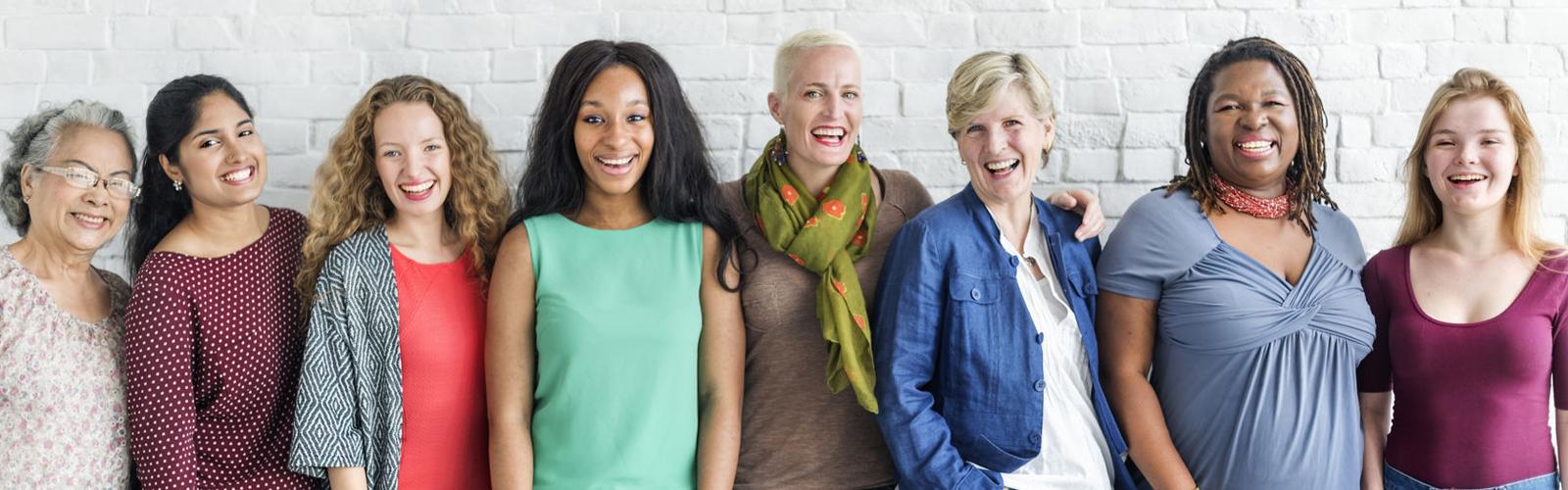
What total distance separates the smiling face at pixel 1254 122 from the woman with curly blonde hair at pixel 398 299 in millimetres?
1491

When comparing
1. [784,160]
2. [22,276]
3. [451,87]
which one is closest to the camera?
[22,276]

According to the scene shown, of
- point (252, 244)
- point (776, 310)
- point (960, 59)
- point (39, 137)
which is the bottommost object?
point (776, 310)

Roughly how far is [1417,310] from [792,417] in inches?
48.5

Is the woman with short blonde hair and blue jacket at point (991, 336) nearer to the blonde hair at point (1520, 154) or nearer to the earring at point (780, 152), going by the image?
the earring at point (780, 152)

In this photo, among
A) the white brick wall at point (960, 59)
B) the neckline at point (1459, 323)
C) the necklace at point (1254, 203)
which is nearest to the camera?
the neckline at point (1459, 323)

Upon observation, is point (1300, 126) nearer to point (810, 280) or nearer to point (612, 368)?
point (810, 280)

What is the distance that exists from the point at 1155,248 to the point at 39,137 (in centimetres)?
218

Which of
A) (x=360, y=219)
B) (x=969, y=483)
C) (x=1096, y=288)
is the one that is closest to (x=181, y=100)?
(x=360, y=219)

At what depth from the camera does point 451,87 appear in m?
2.76

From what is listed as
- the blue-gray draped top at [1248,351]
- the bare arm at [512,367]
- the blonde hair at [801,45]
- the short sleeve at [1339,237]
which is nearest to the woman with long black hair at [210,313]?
the bare arm at [512,367]

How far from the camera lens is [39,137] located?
220cm

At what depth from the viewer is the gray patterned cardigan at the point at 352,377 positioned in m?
2.10

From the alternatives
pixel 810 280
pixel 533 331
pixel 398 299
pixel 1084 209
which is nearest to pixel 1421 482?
pixel 1084 209

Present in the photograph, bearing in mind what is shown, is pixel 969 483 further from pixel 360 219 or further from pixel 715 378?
pixel 360 219
